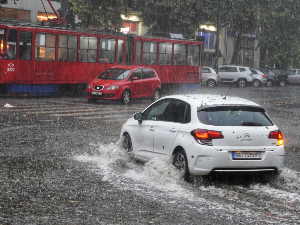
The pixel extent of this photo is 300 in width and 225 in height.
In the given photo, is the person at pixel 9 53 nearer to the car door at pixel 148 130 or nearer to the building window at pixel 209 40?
the car door at pixel 148 130

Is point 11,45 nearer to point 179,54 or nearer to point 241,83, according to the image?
point 179,54

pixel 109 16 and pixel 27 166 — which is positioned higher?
pixel 109 16

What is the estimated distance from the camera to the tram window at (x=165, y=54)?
3278cm

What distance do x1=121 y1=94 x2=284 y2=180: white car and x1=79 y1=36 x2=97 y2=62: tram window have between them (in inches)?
799

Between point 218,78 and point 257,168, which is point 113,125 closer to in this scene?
point 257,168

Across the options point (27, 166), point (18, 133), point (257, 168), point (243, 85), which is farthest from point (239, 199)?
point (243, 85)

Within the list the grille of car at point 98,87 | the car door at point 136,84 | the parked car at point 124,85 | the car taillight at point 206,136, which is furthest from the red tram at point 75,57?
the car taillight at point 206,136

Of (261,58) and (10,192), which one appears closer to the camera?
(10,192)

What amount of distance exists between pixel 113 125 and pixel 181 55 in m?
18.3

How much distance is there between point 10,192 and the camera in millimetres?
7527

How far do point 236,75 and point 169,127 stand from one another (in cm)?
3827

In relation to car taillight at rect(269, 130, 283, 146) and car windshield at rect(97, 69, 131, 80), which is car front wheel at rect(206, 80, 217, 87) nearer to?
car windshield at rect(97, 69, 131, 80)

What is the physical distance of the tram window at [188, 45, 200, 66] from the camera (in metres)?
34.4

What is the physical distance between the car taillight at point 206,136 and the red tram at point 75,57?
18736 millimetres
